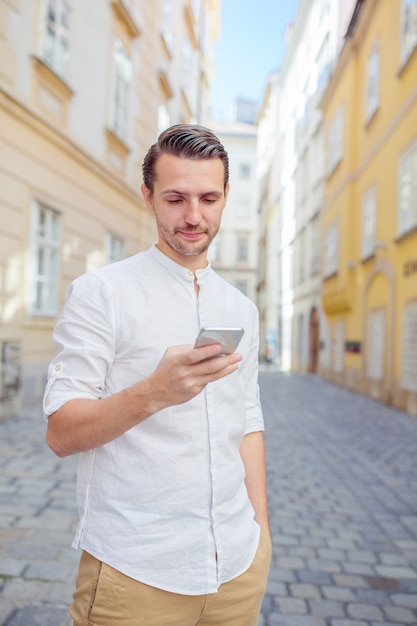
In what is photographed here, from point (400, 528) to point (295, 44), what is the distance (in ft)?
88.2

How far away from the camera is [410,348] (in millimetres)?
9922

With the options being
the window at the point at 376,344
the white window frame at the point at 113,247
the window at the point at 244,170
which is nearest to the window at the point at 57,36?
the white window frame at the point at 113,247

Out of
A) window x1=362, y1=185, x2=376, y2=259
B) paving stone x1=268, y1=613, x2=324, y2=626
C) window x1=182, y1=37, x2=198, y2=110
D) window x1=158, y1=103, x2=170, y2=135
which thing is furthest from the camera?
window x1=182, y1=37, x2=198, y2=110

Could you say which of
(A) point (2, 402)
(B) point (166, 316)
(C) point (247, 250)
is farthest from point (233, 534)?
(C) point (247, 250)

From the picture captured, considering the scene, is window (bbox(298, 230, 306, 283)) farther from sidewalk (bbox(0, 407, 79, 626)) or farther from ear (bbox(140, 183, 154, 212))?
ear (bbox(140, 183, 154, 212))

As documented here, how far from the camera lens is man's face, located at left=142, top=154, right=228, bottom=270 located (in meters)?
1.32

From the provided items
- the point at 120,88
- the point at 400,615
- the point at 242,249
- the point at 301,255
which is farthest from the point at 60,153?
the point at 242,249

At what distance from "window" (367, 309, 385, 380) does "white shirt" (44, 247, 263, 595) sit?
10958mm

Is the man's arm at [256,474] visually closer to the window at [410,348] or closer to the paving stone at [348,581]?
the paving stone at [348,581]

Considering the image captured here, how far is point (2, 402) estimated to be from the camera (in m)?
7.39

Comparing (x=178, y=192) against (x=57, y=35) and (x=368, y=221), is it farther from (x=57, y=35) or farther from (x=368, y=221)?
(x=368, y=221)

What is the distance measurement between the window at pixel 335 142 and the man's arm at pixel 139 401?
52.6 feet

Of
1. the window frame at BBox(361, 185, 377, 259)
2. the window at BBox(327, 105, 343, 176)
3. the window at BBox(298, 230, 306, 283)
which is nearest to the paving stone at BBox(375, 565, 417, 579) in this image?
the window frame at BBox(361, 185, 377, 259)

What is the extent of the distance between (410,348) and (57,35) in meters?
7.80
